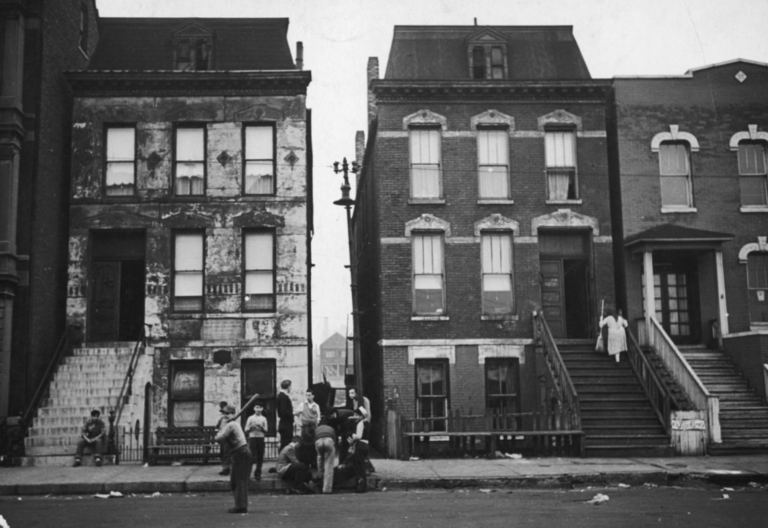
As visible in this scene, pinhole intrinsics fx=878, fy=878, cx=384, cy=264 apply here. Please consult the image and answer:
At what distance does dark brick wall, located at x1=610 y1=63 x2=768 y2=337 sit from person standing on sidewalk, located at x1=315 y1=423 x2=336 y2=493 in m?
12.2

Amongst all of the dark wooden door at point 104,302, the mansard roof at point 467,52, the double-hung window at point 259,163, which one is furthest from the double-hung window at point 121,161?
the mansard roof at point 467,52

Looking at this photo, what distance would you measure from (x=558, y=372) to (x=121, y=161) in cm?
1358

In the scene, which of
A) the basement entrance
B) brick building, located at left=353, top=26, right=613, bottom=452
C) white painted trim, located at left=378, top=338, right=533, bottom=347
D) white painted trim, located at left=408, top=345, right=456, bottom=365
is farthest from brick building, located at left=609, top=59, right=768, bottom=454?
the basement entrance

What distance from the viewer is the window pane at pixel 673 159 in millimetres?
25828

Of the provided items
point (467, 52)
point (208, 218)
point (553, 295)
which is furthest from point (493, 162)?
point (208, 218)

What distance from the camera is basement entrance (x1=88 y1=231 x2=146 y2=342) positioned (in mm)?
24875

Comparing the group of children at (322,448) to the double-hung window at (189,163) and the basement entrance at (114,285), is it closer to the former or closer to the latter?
the basement entrance at (114,285)

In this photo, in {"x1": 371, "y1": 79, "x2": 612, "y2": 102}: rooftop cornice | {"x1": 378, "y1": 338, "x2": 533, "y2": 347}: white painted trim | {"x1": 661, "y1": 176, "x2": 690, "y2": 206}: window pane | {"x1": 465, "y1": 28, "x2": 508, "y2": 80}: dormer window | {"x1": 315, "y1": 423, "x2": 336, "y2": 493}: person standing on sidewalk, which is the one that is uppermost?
{"x1": 465, "y1": 28, "x2": 508, "y2": 80}: dormer window

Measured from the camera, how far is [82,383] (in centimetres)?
2269

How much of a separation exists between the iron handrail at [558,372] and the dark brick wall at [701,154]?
2883mm

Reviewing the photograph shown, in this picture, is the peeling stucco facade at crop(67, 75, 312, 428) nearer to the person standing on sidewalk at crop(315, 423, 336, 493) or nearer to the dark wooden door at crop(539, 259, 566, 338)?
the dark wooden door at crop(539, 259, 566, 338)

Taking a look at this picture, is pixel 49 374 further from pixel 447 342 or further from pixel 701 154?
pixel 701 154

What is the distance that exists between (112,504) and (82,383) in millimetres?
9151

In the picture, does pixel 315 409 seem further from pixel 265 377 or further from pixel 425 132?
pixel 425 132
